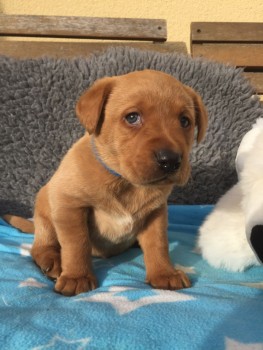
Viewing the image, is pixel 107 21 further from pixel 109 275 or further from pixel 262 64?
pixel 109 275

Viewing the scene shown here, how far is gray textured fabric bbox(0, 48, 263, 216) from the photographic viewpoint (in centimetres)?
267

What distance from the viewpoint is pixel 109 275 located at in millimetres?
1584

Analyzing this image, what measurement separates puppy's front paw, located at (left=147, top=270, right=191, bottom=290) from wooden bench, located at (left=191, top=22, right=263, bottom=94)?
2261 mm

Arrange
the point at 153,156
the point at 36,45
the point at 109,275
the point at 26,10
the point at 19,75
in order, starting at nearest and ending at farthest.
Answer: the point at 153,156 < the point at 109,275 < the point at 19,75 < the point at 36,45 < the point at 26,10

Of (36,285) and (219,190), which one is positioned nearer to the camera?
(36,285)

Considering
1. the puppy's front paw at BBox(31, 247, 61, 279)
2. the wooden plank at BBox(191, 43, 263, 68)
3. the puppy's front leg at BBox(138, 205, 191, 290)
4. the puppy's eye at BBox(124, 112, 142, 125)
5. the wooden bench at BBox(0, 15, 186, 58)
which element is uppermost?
the wooden bench at BBox(0, 15, 186, 58)

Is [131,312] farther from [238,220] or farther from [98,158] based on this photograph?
[238,220]

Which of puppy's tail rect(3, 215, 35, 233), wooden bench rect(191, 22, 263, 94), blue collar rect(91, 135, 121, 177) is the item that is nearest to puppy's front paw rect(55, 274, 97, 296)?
blue collar rect(91, 135, 121, 177)

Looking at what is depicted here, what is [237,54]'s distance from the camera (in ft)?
10.9

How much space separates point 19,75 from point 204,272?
1.79 m

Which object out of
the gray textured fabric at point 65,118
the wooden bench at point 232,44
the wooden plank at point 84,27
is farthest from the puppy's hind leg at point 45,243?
the wooden bench at point 232,44

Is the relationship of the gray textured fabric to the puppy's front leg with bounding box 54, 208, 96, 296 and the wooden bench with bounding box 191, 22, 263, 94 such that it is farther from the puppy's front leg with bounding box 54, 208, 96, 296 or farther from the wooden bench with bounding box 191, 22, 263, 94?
the puppy's front leg with bounding box 54, 208, 96, 296

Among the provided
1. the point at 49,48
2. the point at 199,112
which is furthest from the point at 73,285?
the point at 49,48

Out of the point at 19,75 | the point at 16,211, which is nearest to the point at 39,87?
Answer: the point at 19,75
